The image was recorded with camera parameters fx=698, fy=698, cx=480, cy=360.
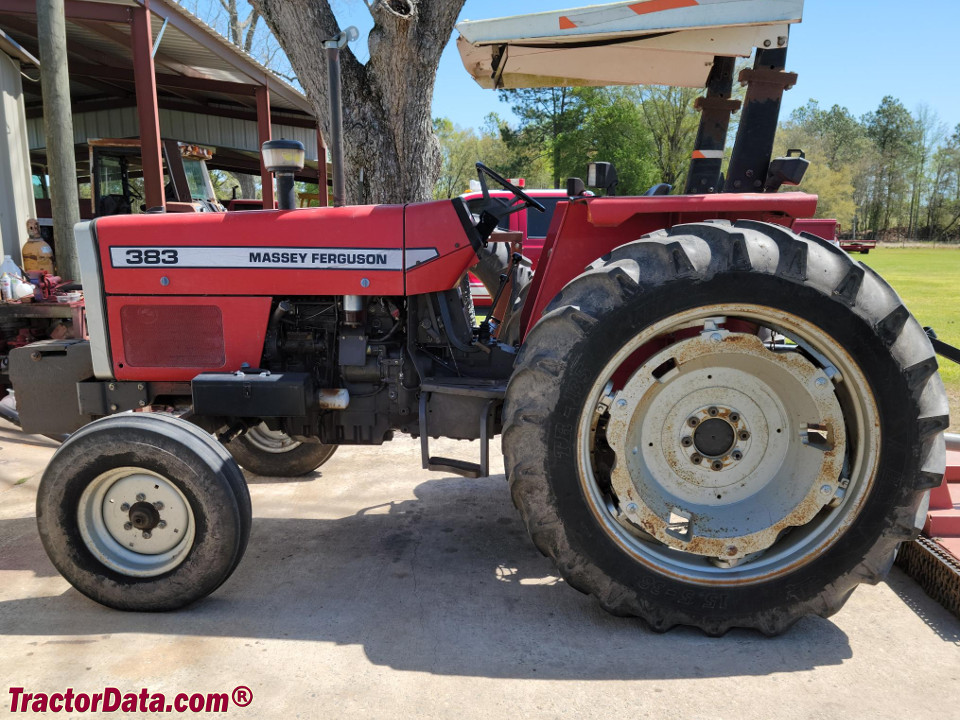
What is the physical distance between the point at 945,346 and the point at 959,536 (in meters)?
0.75

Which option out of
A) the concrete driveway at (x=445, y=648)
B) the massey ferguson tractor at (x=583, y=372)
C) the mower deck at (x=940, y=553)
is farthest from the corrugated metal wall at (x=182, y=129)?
the mower deck at (x=940, y=553)

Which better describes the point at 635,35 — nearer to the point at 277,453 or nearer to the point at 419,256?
the point at 419,256

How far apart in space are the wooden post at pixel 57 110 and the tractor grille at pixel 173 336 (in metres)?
3.89

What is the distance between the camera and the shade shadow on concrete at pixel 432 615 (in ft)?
7.39

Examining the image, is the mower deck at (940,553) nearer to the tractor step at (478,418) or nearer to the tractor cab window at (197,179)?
the tractor step at (478,418)

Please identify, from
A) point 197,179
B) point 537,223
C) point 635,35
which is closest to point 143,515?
point 635,35

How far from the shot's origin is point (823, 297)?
2191 mm

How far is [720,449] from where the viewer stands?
2.49 m

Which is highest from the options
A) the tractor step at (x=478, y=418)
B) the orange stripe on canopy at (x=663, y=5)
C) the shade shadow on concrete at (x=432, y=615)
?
the orange stripe on canopy at (x=663, y=5)

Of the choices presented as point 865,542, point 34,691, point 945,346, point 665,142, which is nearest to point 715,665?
point 865,542

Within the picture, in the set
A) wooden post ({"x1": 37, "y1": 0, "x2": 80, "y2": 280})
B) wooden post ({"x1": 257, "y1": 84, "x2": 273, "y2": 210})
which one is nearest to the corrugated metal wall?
wooden post ({"x1": 257, "y1": 84, "x2": 273, "y2": 210})

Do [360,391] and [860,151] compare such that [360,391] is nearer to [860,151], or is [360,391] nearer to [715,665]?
[715,665]

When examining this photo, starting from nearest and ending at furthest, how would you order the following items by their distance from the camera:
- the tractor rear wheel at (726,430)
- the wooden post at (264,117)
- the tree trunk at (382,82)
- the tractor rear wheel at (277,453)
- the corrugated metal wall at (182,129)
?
the tractor rear wheel at (726,430)
the tractor rear wheel at (277,453)
the tree trunk at (382,82)
the wooden post at (264,117)
the corrugated metal wall at (182,129)

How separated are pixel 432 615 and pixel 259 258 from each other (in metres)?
1.56
